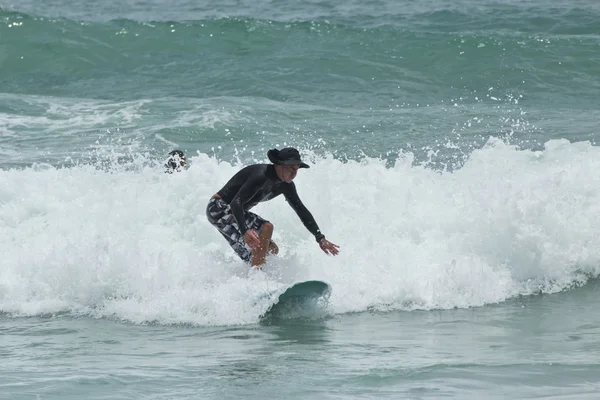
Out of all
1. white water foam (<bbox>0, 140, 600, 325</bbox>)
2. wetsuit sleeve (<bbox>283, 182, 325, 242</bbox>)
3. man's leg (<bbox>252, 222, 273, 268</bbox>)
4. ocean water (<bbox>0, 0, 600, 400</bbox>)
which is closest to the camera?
ocean water (<bbox>0, 0, 600, 400</bbox>)

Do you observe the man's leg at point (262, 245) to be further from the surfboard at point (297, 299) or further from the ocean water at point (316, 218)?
the surfboard at point (297, 299)

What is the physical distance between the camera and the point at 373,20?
1014 inches

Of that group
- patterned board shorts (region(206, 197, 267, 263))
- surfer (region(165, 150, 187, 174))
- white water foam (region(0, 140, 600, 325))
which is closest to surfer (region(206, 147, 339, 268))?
patterned board shorts (region(206, 197, 267, 263))

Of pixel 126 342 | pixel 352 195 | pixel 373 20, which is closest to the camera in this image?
pixel 126 342

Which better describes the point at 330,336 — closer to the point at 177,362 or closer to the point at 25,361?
the point at 177,362

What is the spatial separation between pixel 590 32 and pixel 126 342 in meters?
18.9

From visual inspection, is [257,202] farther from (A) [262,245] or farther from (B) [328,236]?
(B) [328,236]

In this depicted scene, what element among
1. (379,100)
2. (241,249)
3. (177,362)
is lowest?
(177,362)

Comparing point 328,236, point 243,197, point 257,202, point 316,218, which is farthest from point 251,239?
point 316,218

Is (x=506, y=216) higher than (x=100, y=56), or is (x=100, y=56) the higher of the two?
(x=100, y=56)

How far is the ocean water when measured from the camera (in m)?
7.04

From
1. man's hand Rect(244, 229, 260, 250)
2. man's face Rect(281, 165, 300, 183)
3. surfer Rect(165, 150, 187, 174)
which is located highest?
surfer Rect(165, 150, 187, 174)

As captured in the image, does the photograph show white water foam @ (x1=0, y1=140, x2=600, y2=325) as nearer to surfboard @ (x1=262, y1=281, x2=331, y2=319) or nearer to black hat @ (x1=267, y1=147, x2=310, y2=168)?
surfboard @ (x1=262, y1=281, x2=331, y2=319)

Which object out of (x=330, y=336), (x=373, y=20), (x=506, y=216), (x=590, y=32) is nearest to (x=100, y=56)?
(x=373, y=20)
